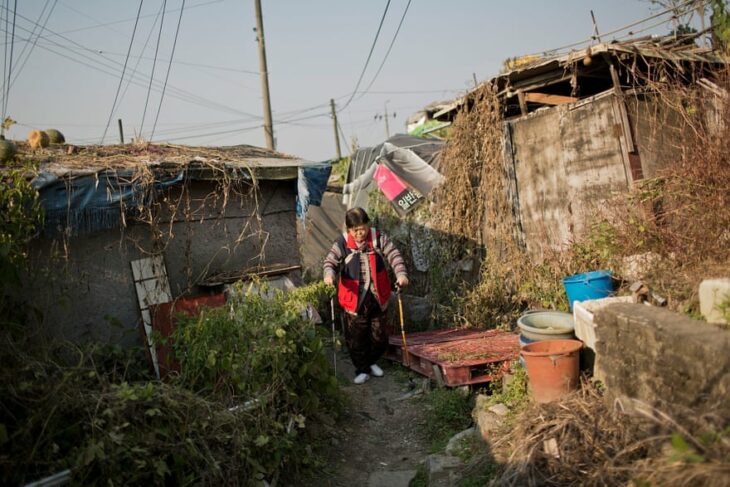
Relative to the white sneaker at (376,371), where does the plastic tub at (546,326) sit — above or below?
above

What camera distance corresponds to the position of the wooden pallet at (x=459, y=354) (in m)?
5.97

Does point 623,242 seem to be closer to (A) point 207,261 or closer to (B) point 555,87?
(B) point 555,87

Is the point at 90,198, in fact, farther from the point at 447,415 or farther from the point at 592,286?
the point at 592,286

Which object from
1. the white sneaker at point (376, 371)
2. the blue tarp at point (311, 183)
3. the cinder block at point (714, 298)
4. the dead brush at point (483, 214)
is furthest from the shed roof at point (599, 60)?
the white sneaker at point (376, 371)

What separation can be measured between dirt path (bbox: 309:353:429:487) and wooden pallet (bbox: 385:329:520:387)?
366 mm

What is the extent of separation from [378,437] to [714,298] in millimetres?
3402

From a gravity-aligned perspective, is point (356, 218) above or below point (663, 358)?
above

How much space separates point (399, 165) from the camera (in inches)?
464

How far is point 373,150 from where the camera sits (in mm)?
13727

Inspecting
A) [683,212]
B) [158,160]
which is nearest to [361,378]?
[158,160]

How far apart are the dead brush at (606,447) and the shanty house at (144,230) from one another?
384cm

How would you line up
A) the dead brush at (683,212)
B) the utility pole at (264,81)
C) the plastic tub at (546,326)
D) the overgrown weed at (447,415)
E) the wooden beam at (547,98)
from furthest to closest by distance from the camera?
1. the utility pole at (264,81)
2. the wooden beam at (547,98)
3. the overgrown weed at (447,415)
4. the plastic tub at (546,326)
5. the dead brush at (683,212)

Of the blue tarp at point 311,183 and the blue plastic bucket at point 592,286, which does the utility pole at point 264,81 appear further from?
the blue plastic bucket at point 592,286

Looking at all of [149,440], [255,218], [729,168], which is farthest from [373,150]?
[149,440]
